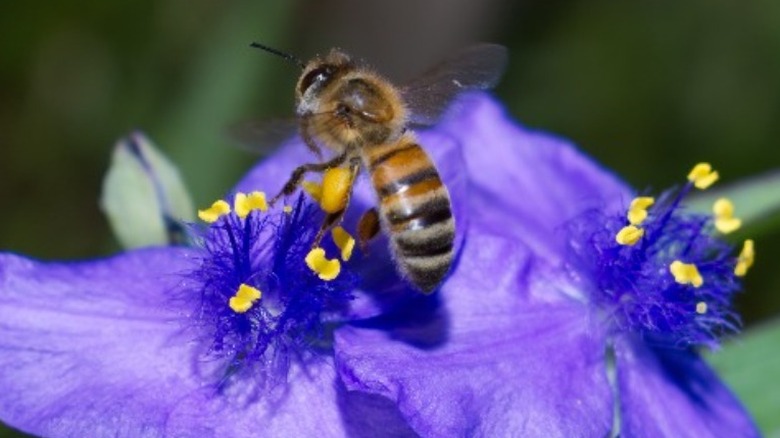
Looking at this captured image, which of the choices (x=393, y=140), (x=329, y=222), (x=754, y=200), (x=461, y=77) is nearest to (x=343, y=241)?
(x=329, y=222)

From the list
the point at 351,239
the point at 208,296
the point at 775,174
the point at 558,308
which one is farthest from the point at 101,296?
the point at 775,174

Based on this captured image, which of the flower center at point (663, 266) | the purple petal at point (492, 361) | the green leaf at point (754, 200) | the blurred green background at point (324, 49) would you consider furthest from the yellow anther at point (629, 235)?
the blurred green background at point (324, 49)

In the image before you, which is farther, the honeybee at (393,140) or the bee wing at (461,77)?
the bee wing at (461,77)

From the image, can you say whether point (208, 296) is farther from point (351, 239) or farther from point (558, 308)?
point (558, 308)

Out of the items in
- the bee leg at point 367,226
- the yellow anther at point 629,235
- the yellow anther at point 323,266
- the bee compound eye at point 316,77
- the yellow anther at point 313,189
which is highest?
the bee compound eye at point 316,77

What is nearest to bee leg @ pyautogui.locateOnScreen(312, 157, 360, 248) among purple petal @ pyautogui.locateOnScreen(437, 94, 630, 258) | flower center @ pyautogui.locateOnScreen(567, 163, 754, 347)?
purple petal @ pyautogui.locateOnScreen(437, 94, 630, 258)

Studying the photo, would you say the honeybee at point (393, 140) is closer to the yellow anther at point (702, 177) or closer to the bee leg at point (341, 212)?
the bee leg at point (341, 212)
